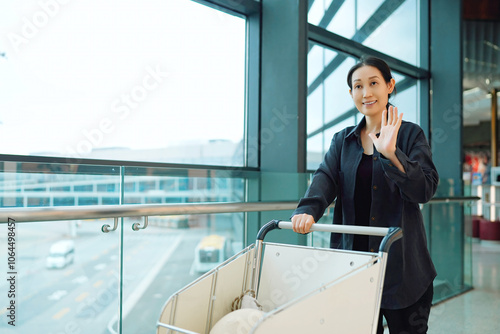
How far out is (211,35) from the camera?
335cm

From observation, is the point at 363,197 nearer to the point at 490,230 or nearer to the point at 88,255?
the point at 88,255

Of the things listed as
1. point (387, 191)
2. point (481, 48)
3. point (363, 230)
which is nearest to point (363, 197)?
point (387, 191)

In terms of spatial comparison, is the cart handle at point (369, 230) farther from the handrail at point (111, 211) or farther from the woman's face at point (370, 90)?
the handrail at point (111, 211)

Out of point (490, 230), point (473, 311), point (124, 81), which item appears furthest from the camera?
point (490, 230)

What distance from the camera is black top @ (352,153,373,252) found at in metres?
1.63

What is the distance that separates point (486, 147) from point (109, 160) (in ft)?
47.7

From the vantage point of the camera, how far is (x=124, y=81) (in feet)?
9.43

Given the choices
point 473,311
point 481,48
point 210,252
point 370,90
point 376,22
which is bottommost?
point 473,311

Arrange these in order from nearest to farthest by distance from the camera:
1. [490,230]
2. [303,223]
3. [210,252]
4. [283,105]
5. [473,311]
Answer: [303,223] → [210,252] → [283,105] → [473,311] → [490,230]

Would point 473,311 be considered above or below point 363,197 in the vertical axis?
below

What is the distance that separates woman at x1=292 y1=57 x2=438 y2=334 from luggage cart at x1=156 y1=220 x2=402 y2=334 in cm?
14

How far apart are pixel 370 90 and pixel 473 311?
3187 mm

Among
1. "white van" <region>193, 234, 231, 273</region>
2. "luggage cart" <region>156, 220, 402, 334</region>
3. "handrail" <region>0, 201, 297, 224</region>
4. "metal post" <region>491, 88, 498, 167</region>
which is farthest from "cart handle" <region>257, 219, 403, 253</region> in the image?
"metal post" <region>491, 88, 498, 167</region>

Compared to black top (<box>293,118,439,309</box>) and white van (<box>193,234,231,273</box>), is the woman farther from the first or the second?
white van (<box>193,234,231,273</box>)
